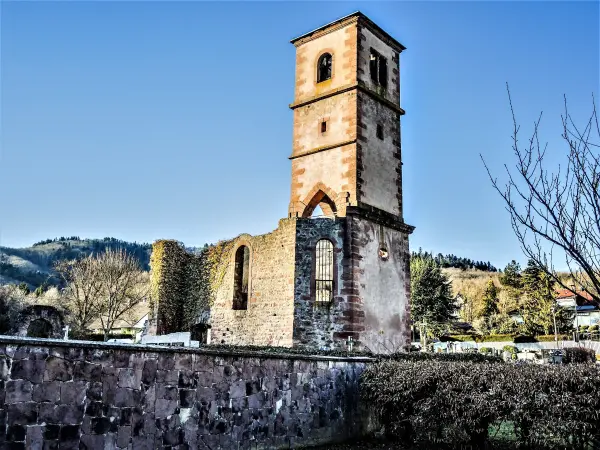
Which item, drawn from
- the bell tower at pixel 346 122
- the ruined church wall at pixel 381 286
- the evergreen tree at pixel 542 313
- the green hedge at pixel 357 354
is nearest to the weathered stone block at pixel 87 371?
the green hedge at pixel 357 354

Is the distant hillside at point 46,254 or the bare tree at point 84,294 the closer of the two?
the bare tree at point 84,294

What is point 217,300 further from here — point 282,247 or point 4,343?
point 4,343

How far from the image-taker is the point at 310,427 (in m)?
10.9

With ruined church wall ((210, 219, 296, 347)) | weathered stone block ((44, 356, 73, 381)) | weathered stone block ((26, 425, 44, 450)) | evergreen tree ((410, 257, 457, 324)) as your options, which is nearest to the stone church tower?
ruined church wall ((210, 219, 296, 347))

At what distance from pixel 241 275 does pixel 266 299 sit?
348 cm

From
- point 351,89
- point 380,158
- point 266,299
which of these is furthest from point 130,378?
point 351,89

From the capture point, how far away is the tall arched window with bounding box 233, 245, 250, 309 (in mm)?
24312

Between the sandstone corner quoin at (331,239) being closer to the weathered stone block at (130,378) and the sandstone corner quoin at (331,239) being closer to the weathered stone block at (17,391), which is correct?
the weathered stone block at (130,378)

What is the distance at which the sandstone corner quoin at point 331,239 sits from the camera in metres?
20.4

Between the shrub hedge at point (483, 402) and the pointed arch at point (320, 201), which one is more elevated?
the pointed arch at point (320, 201)

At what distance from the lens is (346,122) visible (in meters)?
22.8

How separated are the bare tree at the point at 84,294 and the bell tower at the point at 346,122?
20.2 m

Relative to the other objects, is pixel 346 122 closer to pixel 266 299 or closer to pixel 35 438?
pixel 266 299

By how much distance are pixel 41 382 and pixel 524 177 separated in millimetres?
6341
